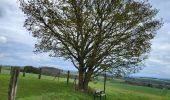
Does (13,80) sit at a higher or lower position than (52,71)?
lower

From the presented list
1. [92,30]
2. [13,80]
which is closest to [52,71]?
[92,30]

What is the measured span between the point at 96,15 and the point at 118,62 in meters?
6.05

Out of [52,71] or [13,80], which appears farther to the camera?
[52,71]

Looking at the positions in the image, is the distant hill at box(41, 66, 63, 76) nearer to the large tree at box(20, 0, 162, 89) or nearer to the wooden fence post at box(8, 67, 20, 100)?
the large tree at box(20, 0, 162, 89)

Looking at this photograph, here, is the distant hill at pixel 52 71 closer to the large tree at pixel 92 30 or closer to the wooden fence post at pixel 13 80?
Result: the large tree at pixel 92 30

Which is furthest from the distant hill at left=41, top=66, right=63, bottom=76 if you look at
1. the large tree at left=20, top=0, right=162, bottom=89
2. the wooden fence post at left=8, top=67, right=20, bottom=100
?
the wooden fence post at left=8, top=67, right=20, bottom=100

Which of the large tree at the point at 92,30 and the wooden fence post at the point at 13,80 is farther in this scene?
the large tree at the point at 92,30

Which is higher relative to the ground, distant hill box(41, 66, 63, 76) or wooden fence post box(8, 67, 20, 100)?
distant hill box(41, 66, 63, 76)

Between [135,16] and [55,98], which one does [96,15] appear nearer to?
[135,16]

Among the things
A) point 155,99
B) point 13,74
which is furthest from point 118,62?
point 13,74

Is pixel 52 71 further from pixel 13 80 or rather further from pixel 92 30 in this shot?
pixel 13 80

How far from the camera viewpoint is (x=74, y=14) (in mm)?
43531

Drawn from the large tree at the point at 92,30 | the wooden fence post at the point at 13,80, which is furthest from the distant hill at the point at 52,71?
the wooden fence post at the point at 13,80

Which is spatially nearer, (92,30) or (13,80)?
(13,80)
